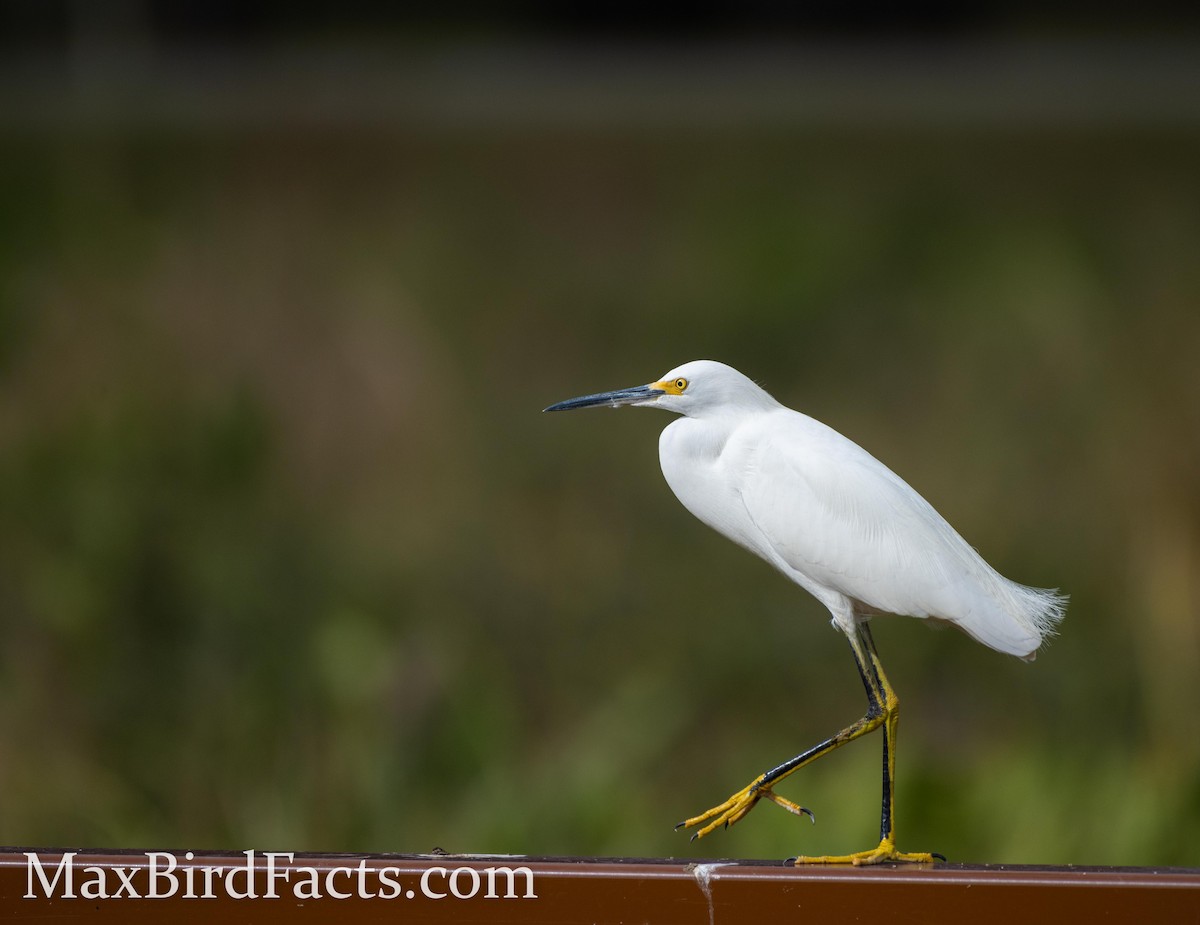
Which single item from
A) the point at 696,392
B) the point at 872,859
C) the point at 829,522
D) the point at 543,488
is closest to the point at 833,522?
the point at 829,522

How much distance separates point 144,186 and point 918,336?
247cm

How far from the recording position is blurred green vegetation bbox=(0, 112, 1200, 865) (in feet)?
6.59

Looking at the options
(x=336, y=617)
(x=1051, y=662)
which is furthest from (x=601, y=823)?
(x=1051, y=662)

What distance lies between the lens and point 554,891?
771 mm

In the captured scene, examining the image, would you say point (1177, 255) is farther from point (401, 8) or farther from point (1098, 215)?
point (401, 8)

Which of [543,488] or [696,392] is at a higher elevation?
[543,488]

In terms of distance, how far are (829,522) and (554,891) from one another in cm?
30

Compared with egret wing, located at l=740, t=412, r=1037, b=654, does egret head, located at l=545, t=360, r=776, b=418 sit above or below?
above

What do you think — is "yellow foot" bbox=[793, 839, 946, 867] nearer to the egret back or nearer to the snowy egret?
the snowy egret

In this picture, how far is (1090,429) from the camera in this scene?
296 centimetres

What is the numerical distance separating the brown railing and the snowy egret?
0.05 metres

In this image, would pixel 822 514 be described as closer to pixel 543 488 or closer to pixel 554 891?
pixel 554 891

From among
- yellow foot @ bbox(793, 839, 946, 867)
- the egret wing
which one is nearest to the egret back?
the egret wing

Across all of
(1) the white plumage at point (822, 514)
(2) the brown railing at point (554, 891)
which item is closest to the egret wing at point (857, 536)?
(1) the white plumage at point (822, 514)
